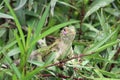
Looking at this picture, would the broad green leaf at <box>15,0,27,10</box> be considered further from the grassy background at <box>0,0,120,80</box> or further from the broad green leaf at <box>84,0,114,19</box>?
the broad green leaf at <box>84,0,114,19</box>

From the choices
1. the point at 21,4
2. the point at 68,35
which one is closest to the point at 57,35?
the point at 21,4

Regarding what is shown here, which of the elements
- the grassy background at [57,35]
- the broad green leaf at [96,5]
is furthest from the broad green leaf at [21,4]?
the broad green leaf at [96,5]

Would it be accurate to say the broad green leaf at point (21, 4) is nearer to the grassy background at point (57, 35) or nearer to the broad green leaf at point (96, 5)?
the grassy background at point (57, 35)

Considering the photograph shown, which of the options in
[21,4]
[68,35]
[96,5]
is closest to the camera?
[68,35]

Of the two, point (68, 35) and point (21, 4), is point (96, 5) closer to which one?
point (21, 4)

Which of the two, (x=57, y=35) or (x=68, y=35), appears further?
(x=57, y=35)

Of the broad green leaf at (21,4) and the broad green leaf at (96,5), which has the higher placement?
the broad green leaf at (21,4)

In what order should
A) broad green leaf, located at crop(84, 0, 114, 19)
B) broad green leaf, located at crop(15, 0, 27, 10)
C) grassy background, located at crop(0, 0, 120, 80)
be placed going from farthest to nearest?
broad green leaf, located at crop(84, 0, 114, 19), broad green leaf, located at crop(15, 0, 27, 10), grassy background, located at crop(0, 0, 120, 80)

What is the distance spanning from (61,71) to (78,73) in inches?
2.4

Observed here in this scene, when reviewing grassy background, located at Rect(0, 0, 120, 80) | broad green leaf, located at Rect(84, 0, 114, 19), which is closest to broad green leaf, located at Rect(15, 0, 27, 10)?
grassy background, located at Rect(0, 0, 120, 80)

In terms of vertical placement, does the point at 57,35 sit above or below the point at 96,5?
below

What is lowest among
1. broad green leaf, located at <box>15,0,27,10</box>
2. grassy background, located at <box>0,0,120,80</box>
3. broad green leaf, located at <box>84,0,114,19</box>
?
grassy background, located at <box>0,0,120,80</box>

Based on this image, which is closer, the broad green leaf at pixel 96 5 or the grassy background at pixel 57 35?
the grassy background at pixel 57 35

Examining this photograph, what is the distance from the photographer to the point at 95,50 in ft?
3.65
